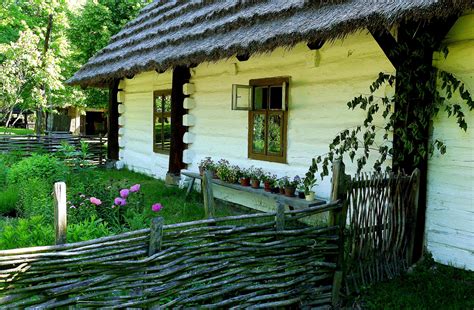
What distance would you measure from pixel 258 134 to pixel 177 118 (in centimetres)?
224

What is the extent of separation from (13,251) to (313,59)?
4.41 meters

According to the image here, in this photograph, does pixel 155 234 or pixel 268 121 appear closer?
pixel 155 234

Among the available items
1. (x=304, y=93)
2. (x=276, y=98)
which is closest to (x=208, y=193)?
(x=304, y=93)

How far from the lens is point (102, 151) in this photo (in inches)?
536

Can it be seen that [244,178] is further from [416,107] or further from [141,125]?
[141,125]

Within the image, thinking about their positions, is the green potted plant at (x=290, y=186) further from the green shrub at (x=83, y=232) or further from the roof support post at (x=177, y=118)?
the roof support post at (x=177, y=118)

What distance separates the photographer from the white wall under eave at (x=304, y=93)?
539 cm

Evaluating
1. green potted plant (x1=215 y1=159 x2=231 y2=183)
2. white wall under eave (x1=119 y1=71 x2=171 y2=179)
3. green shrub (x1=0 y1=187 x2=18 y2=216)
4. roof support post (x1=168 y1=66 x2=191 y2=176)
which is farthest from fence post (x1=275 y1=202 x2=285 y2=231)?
A: white wall under eave (x1=119 y1=71 x2=171 y2=179)

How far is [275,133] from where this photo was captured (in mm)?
6609

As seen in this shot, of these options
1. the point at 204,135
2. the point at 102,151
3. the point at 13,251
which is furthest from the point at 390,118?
the point at 102,151

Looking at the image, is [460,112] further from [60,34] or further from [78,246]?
[60,34]

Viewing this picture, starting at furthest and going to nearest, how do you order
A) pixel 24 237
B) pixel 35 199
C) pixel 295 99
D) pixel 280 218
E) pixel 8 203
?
pixel 8 203 → pixel 295 99 → pixel 35 199 → pixel 280 218 → pixel 24 237

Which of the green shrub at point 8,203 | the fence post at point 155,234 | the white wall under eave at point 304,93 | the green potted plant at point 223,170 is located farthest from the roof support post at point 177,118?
the fence post at point 155,234

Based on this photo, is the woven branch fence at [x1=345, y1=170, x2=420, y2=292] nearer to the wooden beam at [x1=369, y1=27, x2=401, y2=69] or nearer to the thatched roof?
the wooden beam at [x1=369, y1=27, x2=401, y2=69]
